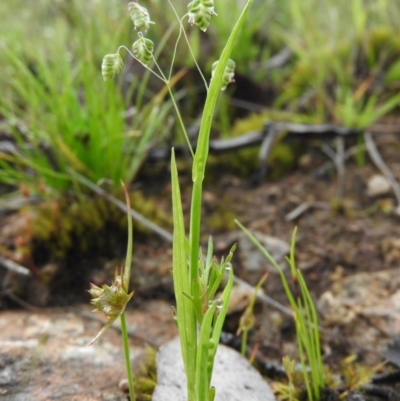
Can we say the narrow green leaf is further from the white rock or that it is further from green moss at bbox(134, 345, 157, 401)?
the white rock

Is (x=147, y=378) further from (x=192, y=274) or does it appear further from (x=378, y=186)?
(x=378, y=186)

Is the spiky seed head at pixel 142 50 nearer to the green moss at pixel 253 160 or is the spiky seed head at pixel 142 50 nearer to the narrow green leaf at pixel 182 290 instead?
the narrow green leaf at pixel 182 290

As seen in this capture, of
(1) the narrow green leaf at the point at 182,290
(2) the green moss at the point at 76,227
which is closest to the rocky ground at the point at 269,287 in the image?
(2) the green moss at the point at 76,227

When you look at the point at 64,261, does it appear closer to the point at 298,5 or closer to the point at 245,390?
the point at 245,390

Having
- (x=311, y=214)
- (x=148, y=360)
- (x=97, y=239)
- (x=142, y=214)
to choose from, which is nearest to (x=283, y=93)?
(x=311, y=214)

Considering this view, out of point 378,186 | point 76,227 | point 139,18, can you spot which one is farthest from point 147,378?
point 378,186
